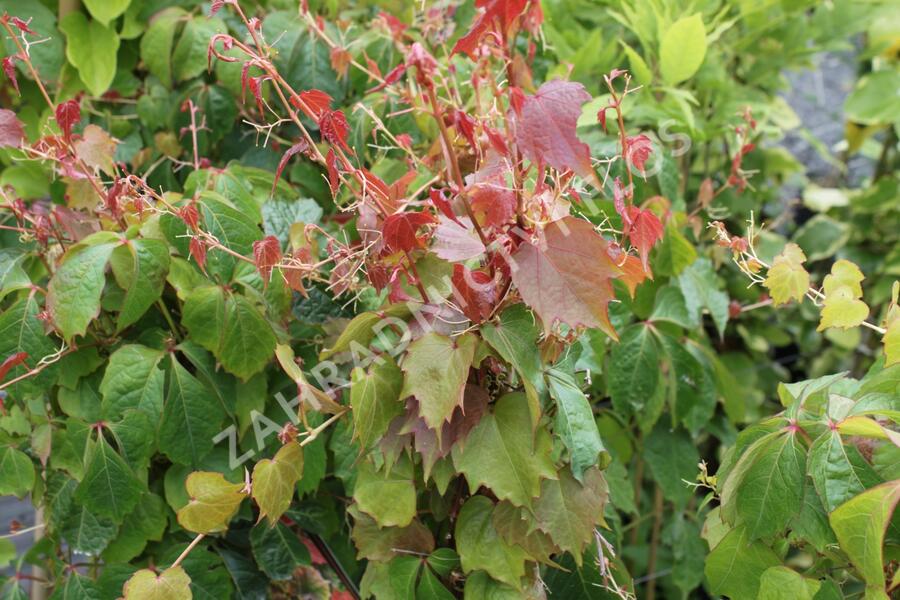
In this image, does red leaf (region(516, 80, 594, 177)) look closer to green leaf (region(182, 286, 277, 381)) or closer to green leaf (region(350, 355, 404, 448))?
green leaf (region(350, 355, 404, 448))

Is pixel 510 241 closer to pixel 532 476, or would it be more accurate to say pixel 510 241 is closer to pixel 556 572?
pixel 532 476

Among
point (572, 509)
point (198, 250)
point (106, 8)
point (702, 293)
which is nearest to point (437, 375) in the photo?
point (572, 509)

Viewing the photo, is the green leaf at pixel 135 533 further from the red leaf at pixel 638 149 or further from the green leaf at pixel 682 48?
the green leaf at pixel 682 48

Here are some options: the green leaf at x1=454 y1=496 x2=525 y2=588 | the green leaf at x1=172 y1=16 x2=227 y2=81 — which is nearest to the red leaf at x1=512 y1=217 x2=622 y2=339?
the green leaf at x1=454 y1=496 x2=525 y2=588

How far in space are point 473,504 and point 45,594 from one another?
2.61 ft

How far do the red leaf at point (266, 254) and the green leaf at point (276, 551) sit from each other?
1.16 feet

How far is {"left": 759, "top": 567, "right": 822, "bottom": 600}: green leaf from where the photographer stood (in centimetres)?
69

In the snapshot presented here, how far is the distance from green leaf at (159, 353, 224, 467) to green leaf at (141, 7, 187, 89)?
52 cm

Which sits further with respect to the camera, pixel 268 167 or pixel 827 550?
pixel 268 167

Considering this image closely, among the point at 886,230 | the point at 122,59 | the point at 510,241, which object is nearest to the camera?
the point at 510,241

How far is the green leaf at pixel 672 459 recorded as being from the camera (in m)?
1.20

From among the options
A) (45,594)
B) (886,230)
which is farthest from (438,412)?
(886,230)

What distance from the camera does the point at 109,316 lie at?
99cm

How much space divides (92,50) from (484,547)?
0.95 metres
